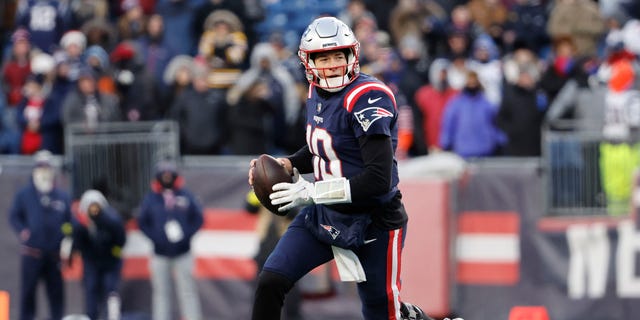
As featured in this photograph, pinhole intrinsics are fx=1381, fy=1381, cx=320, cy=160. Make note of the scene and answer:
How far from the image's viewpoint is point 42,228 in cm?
1424

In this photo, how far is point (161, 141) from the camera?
1453 centimetres

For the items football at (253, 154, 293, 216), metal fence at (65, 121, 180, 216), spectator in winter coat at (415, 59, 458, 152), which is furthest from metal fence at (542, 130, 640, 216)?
football at (253, 154, 293, 216)

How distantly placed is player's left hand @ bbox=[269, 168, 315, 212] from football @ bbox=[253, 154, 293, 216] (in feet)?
0.20

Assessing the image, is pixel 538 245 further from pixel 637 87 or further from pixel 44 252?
pixel 44 252

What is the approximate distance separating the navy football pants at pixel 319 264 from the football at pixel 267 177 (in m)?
0.22

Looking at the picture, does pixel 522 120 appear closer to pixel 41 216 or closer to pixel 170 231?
pixel 170 231

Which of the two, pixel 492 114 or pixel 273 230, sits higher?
pixel 492 114

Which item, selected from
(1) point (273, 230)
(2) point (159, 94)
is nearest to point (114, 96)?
(2) point (159, 94)

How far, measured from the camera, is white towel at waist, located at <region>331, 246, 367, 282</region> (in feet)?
24.7

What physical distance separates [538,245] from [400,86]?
2.53 meters

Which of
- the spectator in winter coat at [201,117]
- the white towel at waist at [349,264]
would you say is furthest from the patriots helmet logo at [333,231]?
the spectator in winter coat at [201,117]

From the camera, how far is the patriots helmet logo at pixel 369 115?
721cm

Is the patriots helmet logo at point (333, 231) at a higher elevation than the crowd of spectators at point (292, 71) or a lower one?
lower

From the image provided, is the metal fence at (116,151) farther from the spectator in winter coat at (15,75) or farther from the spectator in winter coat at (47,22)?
the spectator in winter coat at (47,22)
